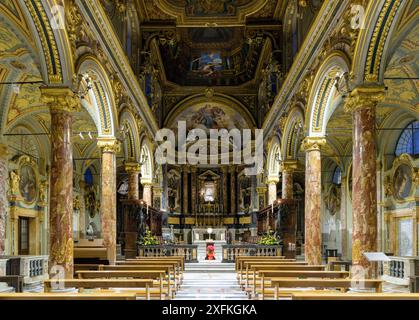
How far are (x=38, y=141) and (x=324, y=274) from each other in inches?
678

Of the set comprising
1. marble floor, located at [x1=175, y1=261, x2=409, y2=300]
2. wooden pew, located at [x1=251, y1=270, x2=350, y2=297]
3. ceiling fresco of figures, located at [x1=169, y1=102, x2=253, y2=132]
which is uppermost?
ceiling fresco of figures, located at [x1=169, y1=102, x2=253, y2=132]

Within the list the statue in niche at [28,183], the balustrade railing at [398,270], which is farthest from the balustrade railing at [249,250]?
the statue in niche at [28,183]

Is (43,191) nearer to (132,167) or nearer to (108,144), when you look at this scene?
(132,167)

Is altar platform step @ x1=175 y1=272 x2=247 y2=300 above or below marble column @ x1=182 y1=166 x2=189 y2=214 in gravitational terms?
below

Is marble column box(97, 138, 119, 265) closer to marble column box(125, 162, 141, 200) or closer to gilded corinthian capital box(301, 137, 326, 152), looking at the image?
marble column box(125, 162, 141, 200)

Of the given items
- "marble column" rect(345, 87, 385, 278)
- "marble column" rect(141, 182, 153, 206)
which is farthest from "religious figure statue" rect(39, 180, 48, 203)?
"marble column" rect(345, 87, 385, 278)

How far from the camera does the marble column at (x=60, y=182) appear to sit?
38.5 ft

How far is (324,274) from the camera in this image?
1038 cm

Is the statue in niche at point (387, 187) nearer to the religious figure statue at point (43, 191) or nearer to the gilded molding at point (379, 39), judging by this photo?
the gilded molding at point (379, 39)

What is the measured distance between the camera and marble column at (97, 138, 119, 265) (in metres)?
17.3

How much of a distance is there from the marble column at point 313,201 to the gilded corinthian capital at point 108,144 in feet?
20.9

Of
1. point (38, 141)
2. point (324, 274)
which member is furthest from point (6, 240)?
point (324, 274)

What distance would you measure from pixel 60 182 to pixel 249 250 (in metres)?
11.8
